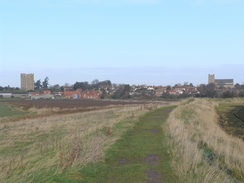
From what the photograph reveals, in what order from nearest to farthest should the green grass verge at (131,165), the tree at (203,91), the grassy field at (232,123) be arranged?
1. the green grass verge at (131,165)
2. the grassy field at (232,123)
3. the tree at (203,91)

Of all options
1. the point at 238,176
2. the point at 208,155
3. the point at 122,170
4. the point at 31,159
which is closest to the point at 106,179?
the point at 122,170

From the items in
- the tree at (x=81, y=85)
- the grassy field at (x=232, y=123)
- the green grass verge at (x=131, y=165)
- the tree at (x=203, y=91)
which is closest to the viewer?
the green grass verge at (x=131, y=165)

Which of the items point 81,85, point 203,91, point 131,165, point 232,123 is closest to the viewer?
point 131,165

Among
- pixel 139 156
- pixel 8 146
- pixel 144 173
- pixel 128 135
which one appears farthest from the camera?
pixel 128 135

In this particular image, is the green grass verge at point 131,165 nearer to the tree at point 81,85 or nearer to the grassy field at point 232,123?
the grassy field at point 232,123

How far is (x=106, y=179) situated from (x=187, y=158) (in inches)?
103

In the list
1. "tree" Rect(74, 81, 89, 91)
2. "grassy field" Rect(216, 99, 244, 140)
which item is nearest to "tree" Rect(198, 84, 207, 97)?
"grassy field" Rect(216, 99, 244, 140)

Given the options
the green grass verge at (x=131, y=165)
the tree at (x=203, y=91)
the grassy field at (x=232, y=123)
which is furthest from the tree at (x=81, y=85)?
the green grass verge at (x=131, y=165)

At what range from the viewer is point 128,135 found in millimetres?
18562

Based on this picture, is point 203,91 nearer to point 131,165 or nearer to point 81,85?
point 81,85

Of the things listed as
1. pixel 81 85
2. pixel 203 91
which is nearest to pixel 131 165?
pixel 203 91

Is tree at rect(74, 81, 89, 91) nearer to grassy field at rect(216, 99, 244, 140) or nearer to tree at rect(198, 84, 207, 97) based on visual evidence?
tree at rect(198, 84, 207, 97)

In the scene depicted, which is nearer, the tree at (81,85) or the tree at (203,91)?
the tree at (203,91)

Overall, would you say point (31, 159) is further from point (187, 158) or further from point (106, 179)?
point (187, 158)
